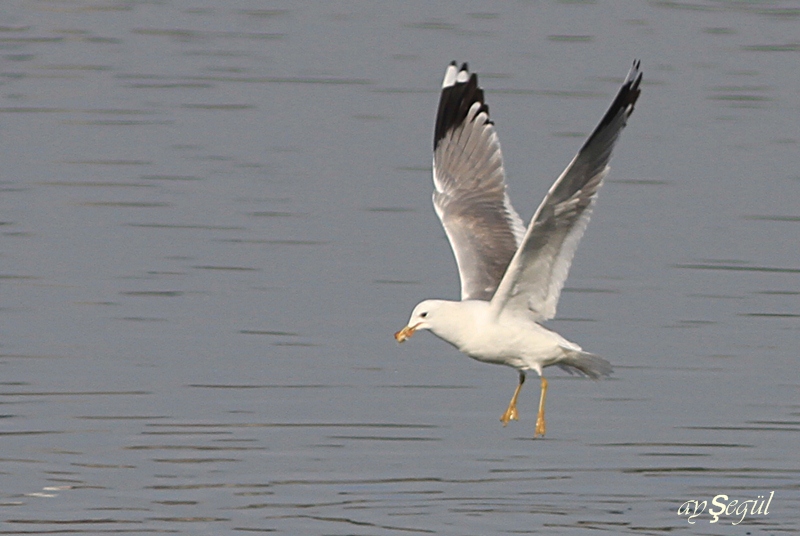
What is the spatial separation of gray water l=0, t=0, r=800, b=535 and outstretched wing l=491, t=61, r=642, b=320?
1067mm

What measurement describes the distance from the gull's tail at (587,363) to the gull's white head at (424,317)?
801 mm

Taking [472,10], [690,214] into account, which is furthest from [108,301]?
[472,10]

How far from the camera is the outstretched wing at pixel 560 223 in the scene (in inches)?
337

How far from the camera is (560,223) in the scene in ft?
29.2

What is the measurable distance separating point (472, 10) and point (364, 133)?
8.82 meters

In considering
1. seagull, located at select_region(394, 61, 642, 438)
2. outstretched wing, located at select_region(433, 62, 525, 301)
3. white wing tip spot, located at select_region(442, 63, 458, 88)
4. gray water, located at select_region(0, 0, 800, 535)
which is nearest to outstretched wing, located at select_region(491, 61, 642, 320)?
seagull, located at select_region(394, 61, 642, 438)

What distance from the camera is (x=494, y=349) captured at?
9.33 metres

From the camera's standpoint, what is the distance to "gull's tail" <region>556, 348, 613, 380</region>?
948 centimetres

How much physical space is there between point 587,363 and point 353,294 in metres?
3.69
